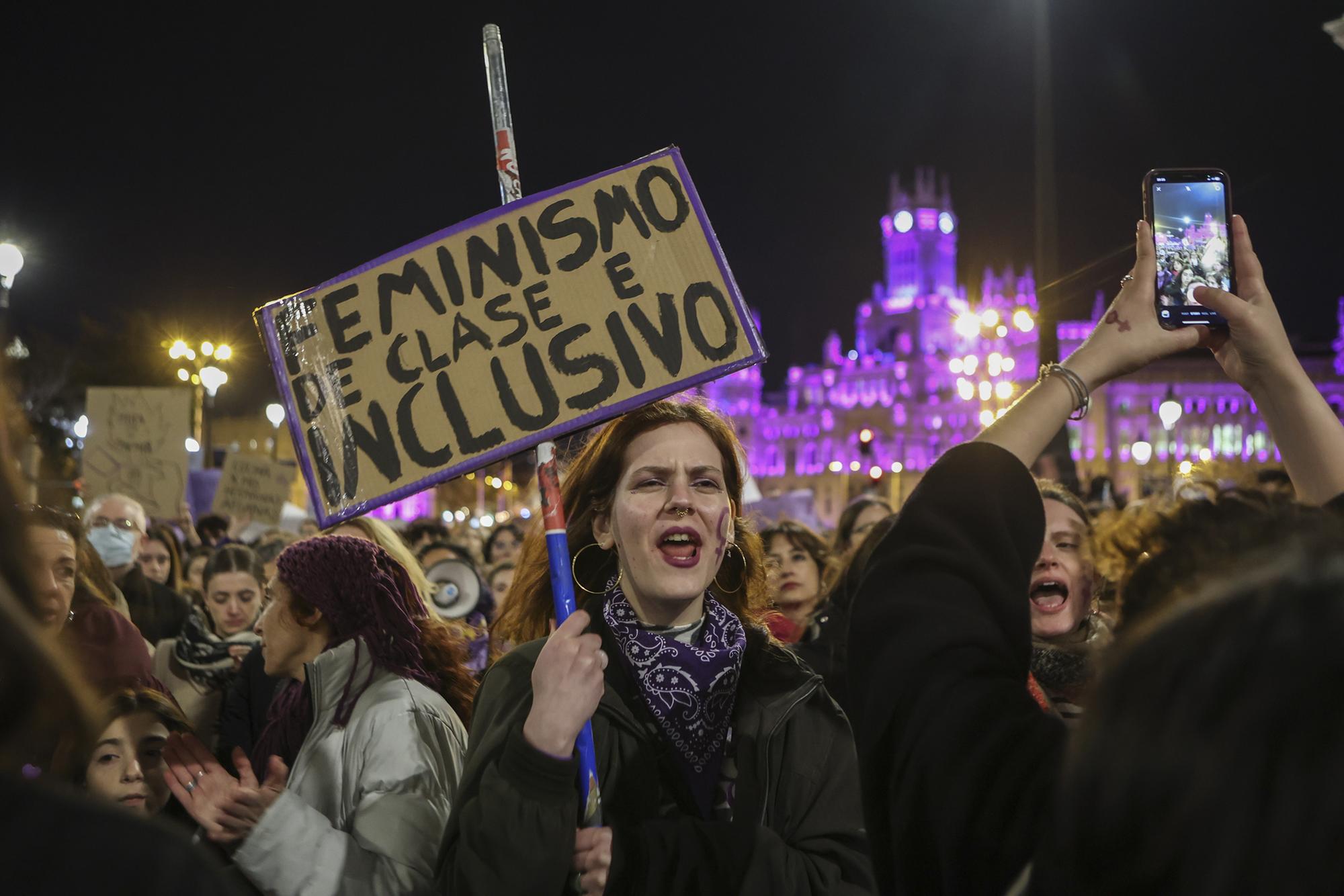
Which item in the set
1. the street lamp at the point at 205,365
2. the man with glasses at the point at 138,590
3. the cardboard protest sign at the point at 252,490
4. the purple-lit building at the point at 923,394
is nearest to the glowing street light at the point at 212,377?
the street lamp at the point at 205,365

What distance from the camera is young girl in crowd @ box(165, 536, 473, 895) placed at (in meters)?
2.68

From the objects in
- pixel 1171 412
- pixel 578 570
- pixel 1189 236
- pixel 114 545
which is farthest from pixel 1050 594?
pixel 1171 412

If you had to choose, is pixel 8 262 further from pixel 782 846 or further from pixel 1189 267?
pixel 1189 267

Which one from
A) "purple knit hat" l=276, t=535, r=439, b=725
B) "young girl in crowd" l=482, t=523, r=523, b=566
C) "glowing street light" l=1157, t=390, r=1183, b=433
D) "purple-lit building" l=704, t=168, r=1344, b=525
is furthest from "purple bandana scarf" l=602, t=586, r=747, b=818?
"purple-lit building" l=704, t=168, r=1344, b=525

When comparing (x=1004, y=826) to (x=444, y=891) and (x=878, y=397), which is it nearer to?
(x=444, y=891)

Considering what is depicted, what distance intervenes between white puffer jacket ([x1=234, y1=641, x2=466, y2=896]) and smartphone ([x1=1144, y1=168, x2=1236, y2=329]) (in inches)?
77.6

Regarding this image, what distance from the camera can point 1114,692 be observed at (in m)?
1.11

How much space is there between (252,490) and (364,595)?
323 inches

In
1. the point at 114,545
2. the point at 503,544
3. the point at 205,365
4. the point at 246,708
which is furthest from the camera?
the point at 205,365

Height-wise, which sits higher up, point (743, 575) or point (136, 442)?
point (136, 442)

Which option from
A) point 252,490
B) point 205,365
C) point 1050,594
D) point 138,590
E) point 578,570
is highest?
point 205,365

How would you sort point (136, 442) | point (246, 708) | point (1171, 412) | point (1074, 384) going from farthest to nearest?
point (1171, 412) < point (136, 442) < point (246, 708) < point (1074, 384)

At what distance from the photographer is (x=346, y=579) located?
138 inches

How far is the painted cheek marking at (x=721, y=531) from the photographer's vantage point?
3.09 m
